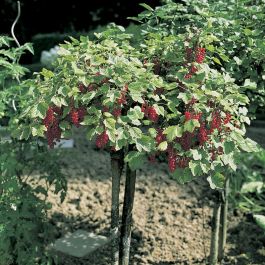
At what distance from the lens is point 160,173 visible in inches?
249

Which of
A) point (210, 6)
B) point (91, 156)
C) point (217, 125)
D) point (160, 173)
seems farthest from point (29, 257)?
point (91, 156)

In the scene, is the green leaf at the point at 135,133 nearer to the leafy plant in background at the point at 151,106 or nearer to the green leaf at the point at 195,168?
the leafy plant in background at the point at 151,106

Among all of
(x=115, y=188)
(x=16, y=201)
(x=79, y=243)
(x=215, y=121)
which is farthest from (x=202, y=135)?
(x=79, y=243)

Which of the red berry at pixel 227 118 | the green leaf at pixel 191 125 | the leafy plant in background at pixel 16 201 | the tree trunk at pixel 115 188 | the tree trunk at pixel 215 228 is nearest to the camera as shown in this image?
the green leaf at pixel 191 125

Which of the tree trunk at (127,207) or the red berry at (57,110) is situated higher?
the red berry at (57,110)

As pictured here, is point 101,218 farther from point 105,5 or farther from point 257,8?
point 105,5

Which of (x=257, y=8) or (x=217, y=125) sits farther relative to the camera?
(x=257, y=8)

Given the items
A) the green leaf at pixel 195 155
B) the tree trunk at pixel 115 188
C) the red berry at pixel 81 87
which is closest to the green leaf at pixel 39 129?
the red berry at pixel 81 87

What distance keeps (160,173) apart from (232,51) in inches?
115

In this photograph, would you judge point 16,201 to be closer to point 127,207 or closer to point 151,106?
point 127,207

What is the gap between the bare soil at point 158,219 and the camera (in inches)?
184

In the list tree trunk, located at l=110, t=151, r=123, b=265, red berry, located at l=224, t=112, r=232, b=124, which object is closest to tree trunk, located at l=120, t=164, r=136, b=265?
tree trunk, located at l=110, t=151, r=123, b=265

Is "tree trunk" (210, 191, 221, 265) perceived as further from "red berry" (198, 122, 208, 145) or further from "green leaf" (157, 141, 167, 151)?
"green leaf" (157, 141, 167, 151)

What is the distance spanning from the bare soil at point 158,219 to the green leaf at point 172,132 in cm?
211
